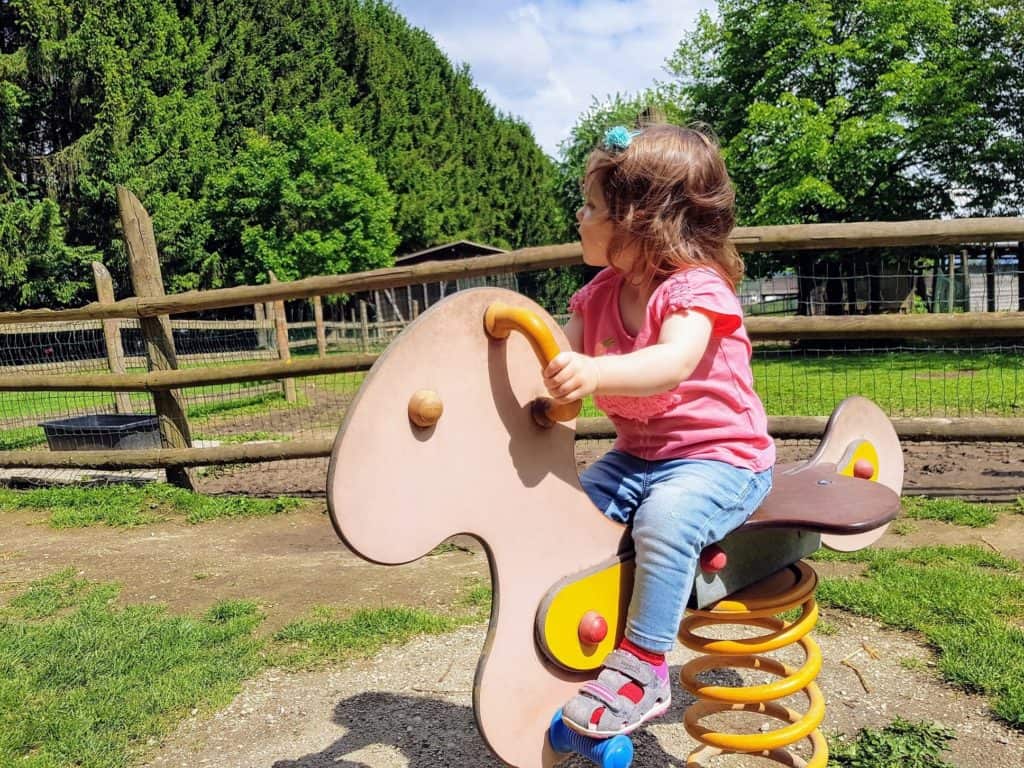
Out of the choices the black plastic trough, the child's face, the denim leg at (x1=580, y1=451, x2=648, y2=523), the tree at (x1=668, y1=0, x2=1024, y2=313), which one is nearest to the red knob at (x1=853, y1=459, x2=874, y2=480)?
the denim leg at (x1=580, y1=451, x2=648, y2=523)

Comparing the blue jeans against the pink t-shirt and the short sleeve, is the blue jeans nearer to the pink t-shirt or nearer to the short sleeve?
the pink t-shirt

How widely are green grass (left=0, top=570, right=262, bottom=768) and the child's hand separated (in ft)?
6.39

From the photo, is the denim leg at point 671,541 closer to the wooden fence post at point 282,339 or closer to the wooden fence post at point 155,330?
the wooden fence post at point 155,330

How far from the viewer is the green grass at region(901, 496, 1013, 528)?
13.9ft

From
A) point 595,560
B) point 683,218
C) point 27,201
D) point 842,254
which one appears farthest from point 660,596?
point 27,201

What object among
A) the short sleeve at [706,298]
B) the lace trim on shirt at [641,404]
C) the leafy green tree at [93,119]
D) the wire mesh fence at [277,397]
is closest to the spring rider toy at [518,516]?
the lace trim on shirt at [641,404]

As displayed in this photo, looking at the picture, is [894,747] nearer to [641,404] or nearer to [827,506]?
[827,506]

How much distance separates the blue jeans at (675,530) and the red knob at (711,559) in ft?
0.17

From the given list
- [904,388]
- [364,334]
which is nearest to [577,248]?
[904,388]

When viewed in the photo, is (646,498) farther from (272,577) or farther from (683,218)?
(272,577)

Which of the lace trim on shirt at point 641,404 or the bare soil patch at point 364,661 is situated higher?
the lace trim on shirt at point 641,404

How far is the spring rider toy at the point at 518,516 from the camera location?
1.39 meters

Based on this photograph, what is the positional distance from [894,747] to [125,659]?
2698 mm

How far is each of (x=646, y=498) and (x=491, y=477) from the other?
0.36m
